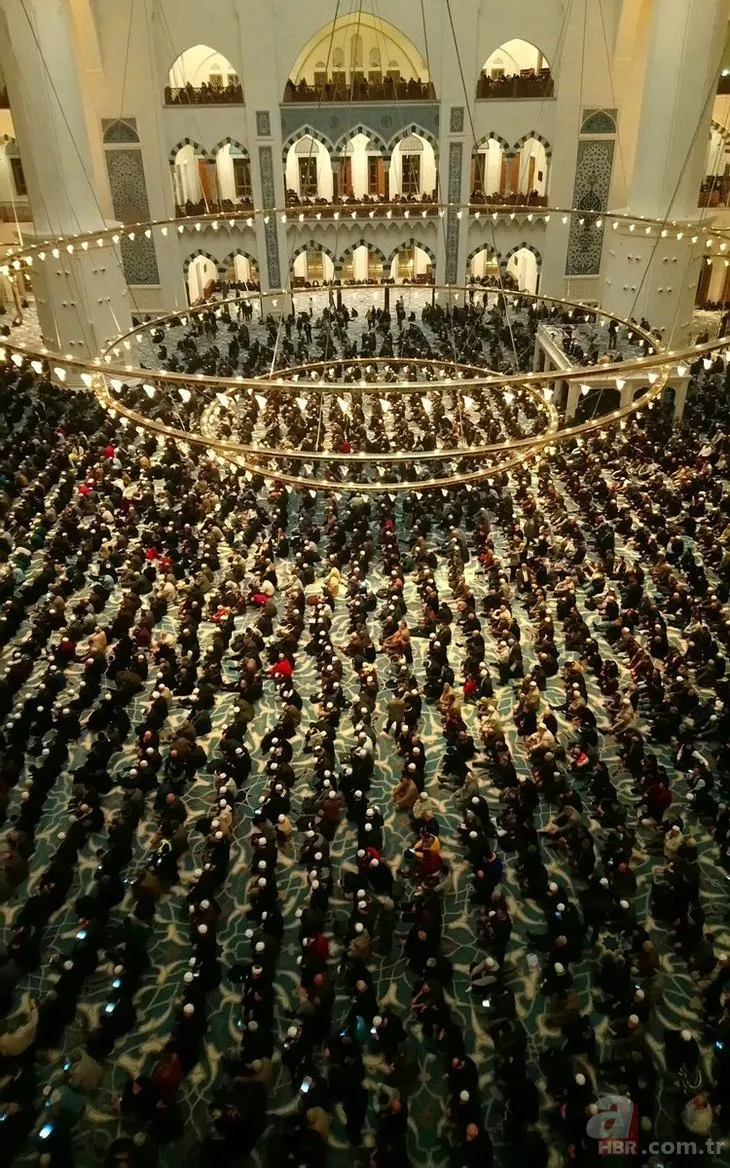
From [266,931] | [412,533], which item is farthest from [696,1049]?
[412,533]

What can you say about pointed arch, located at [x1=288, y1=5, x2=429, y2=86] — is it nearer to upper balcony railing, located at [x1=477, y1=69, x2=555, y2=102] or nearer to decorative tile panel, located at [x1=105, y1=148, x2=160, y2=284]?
upper balcony railing, located at [x1=477, y1=69, x2=555, y2=102]

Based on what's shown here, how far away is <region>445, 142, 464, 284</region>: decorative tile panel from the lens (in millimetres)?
17547

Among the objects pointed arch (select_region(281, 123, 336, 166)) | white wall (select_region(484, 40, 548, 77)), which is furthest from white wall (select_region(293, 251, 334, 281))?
white wall (select_region(484, 40, 548, 77))

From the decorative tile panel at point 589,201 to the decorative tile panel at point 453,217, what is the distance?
2.52m

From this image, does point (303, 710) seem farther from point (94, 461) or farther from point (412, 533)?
point (94, 461)

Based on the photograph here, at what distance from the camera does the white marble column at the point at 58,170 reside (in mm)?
13305

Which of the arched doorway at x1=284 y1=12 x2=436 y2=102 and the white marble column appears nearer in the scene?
the white marble column

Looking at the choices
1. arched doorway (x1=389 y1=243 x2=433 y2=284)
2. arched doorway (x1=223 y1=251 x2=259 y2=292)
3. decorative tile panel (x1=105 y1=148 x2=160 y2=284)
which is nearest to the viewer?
decorative tile panel (x1=105 y1=148 x2=160 y2=284)

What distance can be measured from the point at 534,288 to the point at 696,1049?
59.0 feet

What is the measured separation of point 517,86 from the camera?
57.0 feet

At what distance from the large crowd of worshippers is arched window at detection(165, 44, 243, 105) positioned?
10.9 meters

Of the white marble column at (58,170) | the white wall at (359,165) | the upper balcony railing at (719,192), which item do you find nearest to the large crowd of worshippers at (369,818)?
the white marble column at (58,170)

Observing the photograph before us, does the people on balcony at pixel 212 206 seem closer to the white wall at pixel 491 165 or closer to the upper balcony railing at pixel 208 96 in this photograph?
the upper balcony railing at pixel 208 96

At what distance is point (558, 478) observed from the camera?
11.5 meters
